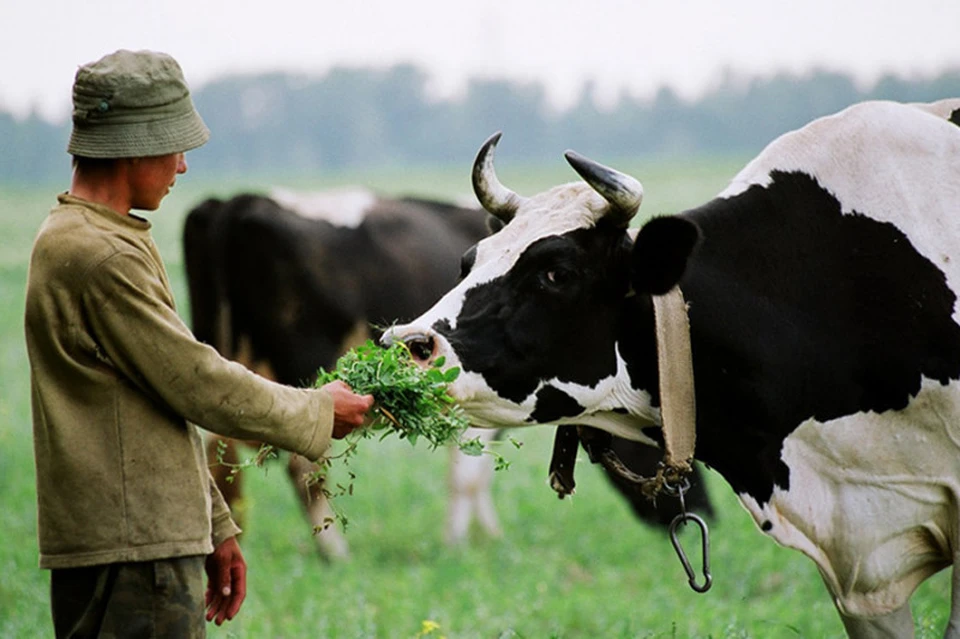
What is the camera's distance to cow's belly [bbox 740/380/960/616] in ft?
13.8

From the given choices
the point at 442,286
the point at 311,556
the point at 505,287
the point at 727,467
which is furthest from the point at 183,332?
the point at 442,286

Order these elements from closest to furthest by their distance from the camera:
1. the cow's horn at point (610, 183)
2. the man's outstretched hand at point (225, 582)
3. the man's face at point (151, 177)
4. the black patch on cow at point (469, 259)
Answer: the man's face at point (151, 177), the man's outstretched hand at point (225, 582), the cow's horn at point (610, 183), the black patch on cow at point (469, 259)

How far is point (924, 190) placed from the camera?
4.31 metres

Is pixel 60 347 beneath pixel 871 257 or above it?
above

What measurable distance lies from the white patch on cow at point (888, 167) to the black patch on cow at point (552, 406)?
934 millimetres

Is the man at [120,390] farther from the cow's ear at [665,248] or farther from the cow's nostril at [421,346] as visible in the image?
the cow's ear at [665,248]

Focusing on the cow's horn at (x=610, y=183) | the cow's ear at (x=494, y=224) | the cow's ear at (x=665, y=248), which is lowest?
the cow's ear at (x=494, y=224)

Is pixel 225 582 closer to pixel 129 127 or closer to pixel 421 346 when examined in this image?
pixel 421 346

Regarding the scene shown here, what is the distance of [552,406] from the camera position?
417cm

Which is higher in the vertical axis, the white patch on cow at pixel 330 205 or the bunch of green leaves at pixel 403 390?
the bunch of green leaves at pixel 403 390

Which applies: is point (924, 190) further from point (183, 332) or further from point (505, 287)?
point (183, 332)

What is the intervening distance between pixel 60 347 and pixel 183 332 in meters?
0.29

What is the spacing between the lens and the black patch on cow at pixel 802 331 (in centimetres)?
418

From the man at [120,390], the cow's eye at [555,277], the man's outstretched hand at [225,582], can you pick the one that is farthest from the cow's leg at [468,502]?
the man at [120,390]
